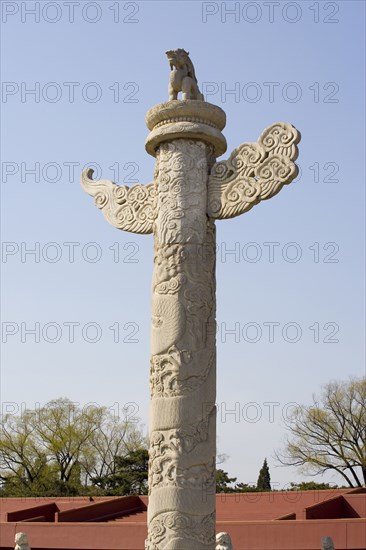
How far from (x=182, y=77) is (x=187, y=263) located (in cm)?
127

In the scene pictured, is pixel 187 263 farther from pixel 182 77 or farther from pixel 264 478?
pixel 264 478

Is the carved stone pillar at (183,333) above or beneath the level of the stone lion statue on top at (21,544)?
above

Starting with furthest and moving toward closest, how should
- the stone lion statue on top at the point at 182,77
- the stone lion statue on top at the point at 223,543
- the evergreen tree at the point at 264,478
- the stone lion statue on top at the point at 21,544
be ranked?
the evergreen tree at the point at 264,478 < the stone lion statue on top at the point at 21,544 < the stone lion statue on top at the point at 223,543 < the stone lion statue on top at the point at 182,77

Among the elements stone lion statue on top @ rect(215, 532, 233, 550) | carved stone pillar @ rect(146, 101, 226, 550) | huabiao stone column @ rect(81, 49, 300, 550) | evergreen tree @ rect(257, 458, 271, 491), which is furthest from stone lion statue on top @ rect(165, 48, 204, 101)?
evergreen tree @ rect(257, 458, 271, 491)

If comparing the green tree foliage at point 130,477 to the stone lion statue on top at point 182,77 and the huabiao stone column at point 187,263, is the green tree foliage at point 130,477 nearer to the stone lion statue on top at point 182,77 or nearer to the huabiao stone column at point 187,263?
the huabiao stone column at point 187,263

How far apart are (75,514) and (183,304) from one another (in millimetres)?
10205

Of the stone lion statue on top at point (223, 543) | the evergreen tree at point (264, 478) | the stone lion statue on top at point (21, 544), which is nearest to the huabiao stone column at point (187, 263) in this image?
the stone lion statue on top at point (223, 543)

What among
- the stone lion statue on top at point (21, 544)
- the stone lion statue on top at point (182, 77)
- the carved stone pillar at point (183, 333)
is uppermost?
the stone lion statue on top at point (182, 77)

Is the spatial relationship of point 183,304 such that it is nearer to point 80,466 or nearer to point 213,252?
point 213,252

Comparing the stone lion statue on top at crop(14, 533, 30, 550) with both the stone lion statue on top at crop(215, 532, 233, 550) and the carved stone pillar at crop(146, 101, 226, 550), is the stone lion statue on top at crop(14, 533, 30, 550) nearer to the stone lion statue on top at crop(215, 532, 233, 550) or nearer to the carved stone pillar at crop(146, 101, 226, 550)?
the stone lion statue on top at crop(215, 532, 233, 550)

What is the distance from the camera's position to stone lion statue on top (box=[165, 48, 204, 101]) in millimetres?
5188

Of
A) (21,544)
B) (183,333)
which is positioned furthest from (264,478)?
(183,333)

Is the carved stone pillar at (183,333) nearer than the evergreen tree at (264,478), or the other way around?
the carved stone pillar at (183,333)

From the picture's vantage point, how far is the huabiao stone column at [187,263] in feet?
15.1
